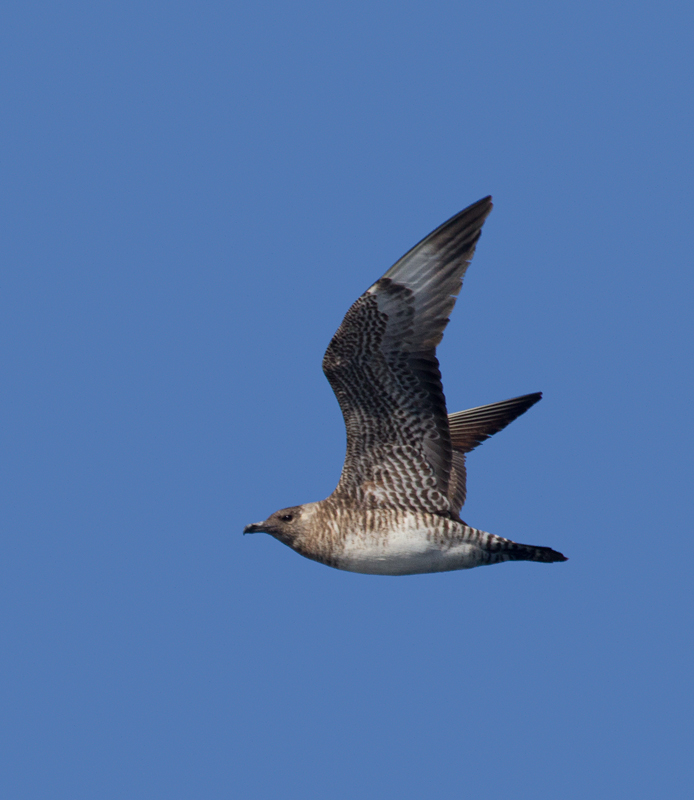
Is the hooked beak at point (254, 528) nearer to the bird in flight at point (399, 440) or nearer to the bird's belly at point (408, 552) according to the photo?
the bird in flight at point (399, 440)

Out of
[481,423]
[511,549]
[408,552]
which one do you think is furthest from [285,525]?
[481,423]

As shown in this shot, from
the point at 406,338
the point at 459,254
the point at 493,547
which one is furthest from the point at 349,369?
the point at 493,547

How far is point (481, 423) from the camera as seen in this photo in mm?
14391

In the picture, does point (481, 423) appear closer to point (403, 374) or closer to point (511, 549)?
point (511, 549)

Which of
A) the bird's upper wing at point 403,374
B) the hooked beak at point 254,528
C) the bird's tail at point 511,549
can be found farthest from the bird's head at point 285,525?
the bird's tail at point 511,549

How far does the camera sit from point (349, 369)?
40.2 feet

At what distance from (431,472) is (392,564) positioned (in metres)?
1.04

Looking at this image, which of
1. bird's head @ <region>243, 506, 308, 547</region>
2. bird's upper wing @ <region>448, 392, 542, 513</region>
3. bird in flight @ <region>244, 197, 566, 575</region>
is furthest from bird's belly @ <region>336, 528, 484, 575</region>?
bird's upper wing @ <region>448, 392, 542, 513</region>

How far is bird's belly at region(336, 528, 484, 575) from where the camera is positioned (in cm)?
1250

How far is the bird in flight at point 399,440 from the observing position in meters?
11.9

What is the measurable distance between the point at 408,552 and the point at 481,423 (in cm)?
248

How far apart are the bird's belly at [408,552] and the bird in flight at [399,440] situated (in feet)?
0.03

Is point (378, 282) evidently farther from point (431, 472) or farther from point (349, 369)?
point (431, 472)

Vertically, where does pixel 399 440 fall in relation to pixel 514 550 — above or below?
above
